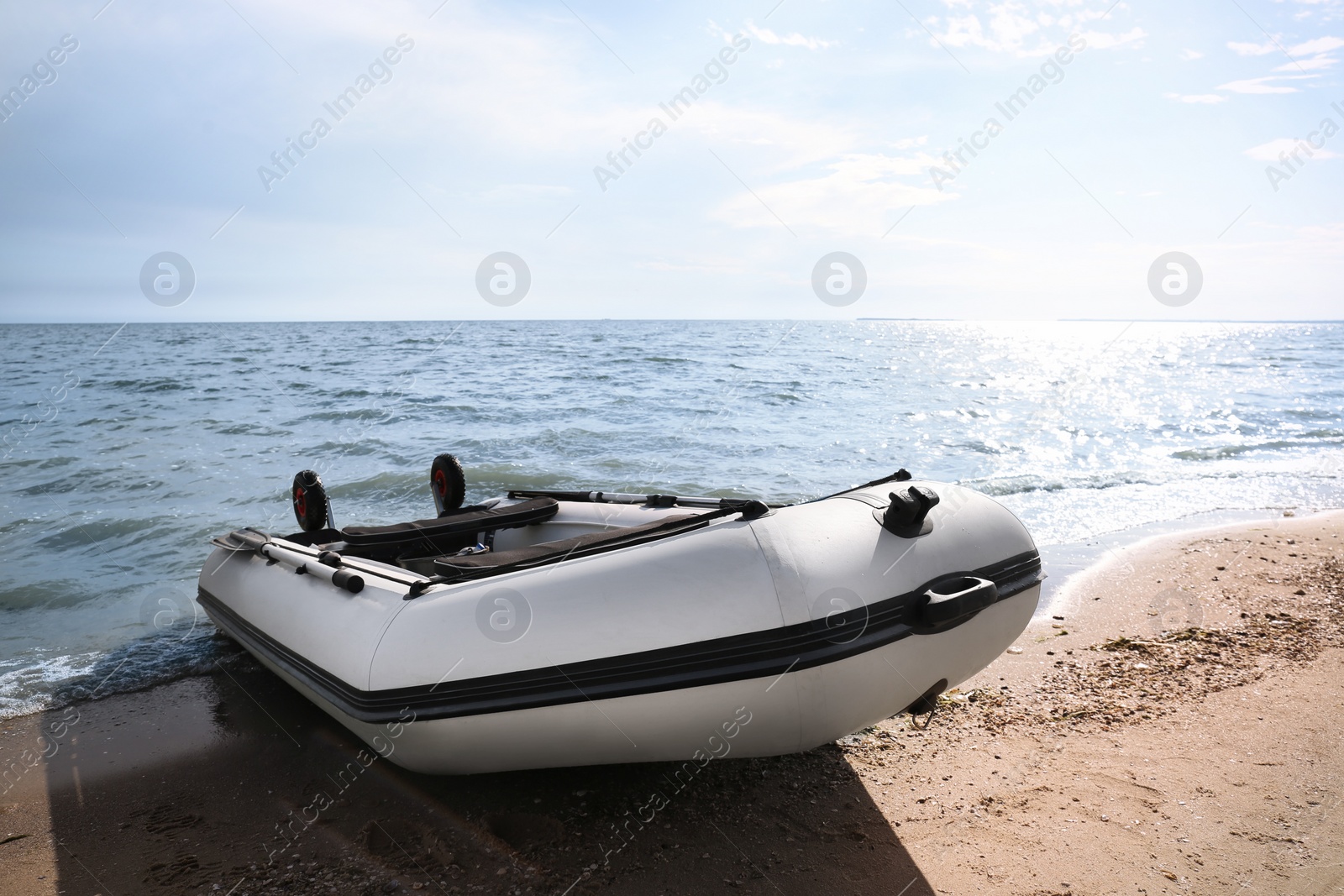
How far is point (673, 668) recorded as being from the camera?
246 centimetres

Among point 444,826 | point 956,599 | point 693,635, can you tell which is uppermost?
point 956,599

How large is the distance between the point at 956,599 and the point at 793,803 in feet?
3.31

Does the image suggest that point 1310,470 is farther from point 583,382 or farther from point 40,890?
point 583,382

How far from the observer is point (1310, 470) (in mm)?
10078

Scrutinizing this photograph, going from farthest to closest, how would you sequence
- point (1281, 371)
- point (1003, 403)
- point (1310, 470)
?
1. point (1281, 371)
2. point (1003, 403)
3. point (1310, 470)

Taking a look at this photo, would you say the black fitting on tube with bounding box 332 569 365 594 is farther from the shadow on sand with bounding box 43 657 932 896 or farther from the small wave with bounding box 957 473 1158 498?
the small wave with bounding box 957 473 1158 498

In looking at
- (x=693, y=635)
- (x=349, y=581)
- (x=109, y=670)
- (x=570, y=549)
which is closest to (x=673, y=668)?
(x=693, y=635)

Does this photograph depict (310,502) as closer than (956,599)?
No

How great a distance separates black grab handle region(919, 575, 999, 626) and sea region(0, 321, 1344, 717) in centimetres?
372

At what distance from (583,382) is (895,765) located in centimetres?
1703

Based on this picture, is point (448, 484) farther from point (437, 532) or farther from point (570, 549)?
point (570, 549)

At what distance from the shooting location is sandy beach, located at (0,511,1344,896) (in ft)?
8.29

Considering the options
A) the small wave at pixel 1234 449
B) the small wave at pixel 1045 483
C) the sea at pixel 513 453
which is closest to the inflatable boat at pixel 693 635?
the sea at pixel 513 453

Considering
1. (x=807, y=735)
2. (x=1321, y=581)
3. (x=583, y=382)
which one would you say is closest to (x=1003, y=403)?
(x=583, y=382)
